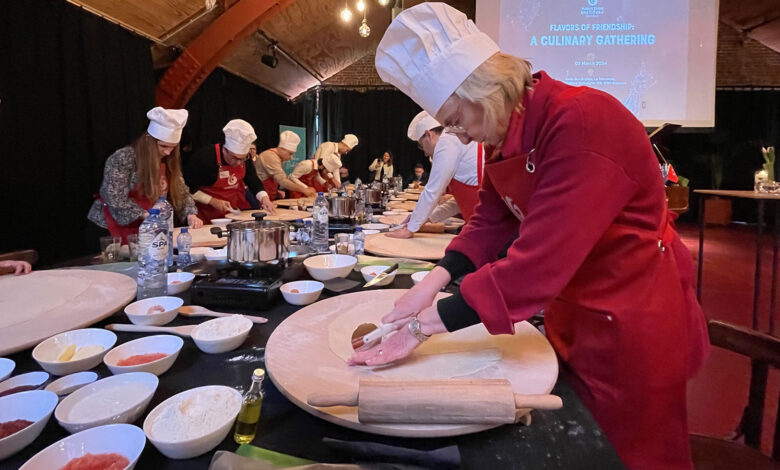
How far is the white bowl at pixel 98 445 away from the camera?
52 cm

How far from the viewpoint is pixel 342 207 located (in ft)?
7.80

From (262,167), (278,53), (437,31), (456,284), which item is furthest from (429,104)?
(278,53)

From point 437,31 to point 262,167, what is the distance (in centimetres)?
506

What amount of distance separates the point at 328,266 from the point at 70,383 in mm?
792

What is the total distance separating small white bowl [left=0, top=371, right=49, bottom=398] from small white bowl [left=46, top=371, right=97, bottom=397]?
3 cm

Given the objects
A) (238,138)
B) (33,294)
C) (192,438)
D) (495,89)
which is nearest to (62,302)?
(33,294)

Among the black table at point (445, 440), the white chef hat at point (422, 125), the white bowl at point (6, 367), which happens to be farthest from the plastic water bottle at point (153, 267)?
the white chef hat at point (422, 125)

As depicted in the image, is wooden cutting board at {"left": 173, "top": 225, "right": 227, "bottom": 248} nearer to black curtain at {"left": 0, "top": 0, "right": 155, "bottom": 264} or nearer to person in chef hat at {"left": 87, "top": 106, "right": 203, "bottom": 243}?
person in chef hat at {"left": 87, "top": 106, "right": 203, "bottom": 243}

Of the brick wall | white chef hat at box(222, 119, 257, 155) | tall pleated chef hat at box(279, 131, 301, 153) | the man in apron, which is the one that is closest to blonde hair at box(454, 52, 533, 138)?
the man in apron

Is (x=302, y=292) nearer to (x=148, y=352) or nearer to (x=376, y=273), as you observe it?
(x=376, y=273)

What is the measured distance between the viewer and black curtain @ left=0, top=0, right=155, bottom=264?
3.20 metres

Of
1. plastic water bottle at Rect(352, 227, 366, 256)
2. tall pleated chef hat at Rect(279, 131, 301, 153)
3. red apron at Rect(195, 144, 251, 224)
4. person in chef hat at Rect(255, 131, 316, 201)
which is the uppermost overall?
tall pleated chef hat at Rect(279, 131, 301, 153)

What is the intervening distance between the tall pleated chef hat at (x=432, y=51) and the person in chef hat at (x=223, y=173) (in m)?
2.66

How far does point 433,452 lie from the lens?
53cm
